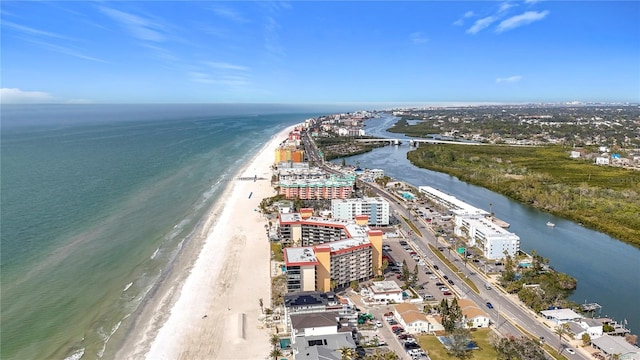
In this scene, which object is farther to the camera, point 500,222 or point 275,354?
point 500,222

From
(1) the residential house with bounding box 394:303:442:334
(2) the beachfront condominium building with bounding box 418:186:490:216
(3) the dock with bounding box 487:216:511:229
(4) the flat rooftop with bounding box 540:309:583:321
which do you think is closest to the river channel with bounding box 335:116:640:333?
(3) the dock with bounding box 487:216:511:229

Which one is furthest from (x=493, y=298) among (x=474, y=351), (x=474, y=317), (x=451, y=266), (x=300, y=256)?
(x=300, y=256)

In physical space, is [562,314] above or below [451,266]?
above

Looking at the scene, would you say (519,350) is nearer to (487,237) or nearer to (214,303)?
(487,237)

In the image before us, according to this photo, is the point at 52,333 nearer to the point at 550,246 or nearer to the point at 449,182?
the point at 550,246

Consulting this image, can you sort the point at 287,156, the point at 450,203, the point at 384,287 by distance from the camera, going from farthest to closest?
the point at 287,156 < the point at 450,203 < the point at 384,287

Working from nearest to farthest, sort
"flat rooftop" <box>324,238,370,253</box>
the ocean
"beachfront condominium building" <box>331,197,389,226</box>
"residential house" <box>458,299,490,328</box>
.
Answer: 1. "residential house" <box>458,299,490,328</box>
2. the ocean
3. "flat rooftop" <box>324,238,370,253</box>
4. "beachfront condominium building" <box>331,197,389,226</box>

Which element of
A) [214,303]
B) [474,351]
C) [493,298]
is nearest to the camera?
[474,351]

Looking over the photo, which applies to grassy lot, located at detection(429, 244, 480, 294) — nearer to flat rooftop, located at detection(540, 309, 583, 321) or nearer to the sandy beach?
flat rooftop, located at detection(540, 309, 583, 321)
